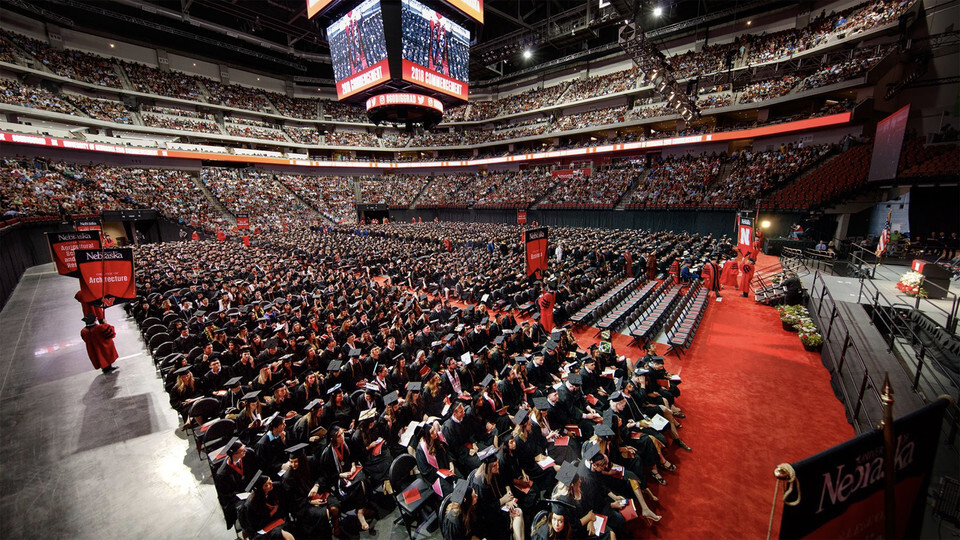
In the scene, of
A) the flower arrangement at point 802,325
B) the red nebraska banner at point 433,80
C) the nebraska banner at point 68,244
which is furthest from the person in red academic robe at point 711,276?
the nebraska banner at point 68,244

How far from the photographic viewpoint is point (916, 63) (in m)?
22.5

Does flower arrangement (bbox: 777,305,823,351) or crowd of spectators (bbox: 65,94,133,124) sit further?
crowd of spectators (bbox: 65,94,133,124)

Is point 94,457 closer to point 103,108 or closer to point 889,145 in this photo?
point 889,145

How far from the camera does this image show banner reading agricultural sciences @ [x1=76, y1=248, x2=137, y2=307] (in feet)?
30.2

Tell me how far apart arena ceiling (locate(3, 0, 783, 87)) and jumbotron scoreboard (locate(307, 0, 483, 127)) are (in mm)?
3915

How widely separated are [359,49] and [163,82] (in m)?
36.2

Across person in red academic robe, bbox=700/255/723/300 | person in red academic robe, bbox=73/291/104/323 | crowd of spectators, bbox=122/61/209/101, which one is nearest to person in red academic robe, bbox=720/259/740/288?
person in red academic robe, bbox=700/255/723/300

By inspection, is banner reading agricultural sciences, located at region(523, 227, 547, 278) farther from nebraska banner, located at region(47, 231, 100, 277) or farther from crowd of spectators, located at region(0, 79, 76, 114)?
crowd of spectators, located at region(0, 79, 76, 114)

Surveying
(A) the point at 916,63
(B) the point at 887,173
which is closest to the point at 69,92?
(B) the point at 887,173

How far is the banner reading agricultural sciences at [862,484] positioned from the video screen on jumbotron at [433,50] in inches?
819

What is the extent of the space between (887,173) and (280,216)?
157 feet

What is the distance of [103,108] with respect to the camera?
114ft

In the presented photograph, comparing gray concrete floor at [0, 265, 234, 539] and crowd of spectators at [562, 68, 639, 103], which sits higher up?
crowd of spectators at [562, 68, 639, 103]

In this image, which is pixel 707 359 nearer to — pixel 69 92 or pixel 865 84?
pixel 865 84
